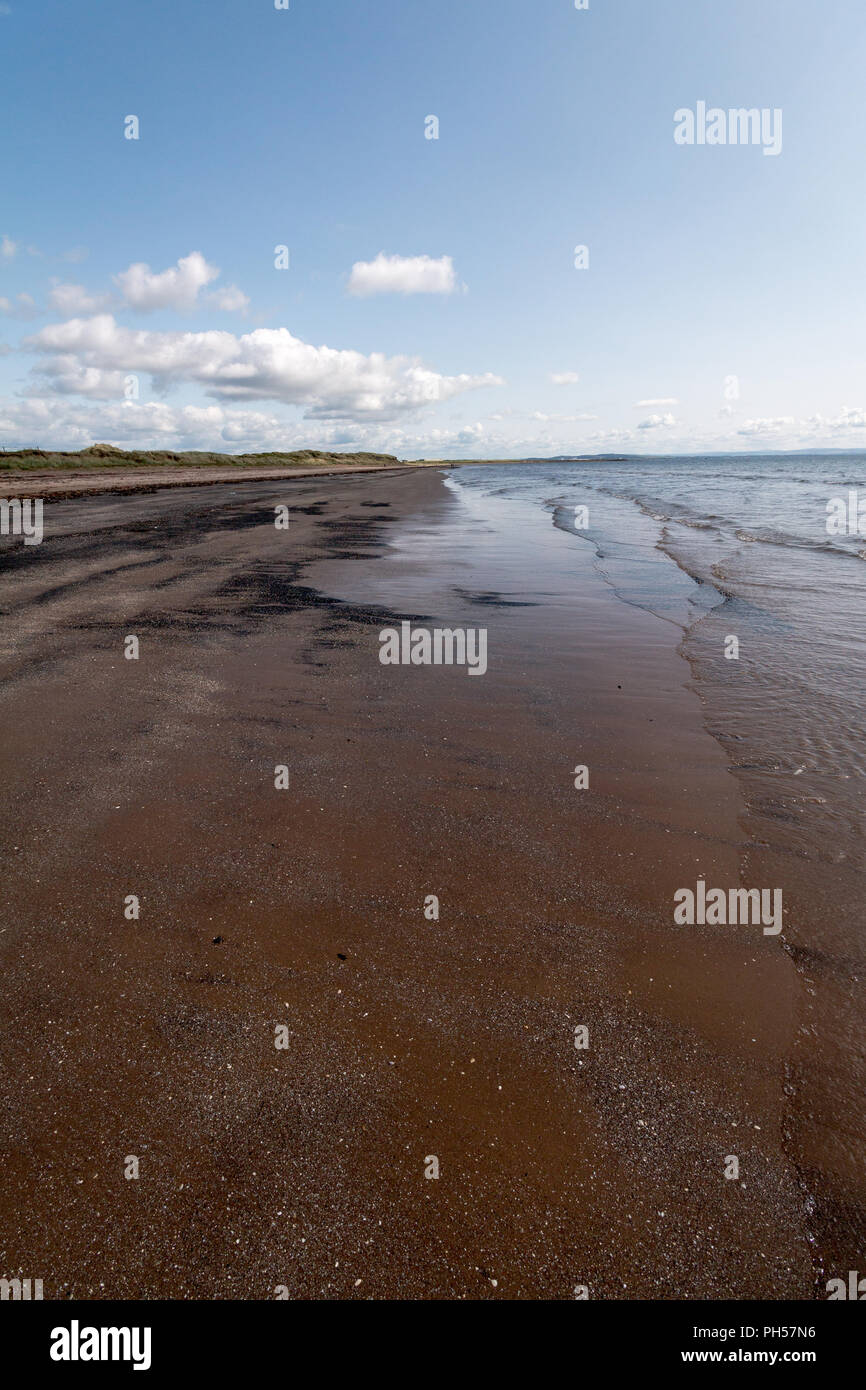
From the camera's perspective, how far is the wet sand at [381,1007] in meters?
2.19

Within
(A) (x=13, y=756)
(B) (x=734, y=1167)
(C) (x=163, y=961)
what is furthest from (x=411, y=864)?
(A) (x=13, y=756)

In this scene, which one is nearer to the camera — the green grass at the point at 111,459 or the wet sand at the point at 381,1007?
the wet sand at the point at 381,1007

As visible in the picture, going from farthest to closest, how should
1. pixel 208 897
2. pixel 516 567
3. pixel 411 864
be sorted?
pixel 516 567 → pixel 411 864 → pixel 208 897

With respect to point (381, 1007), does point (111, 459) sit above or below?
above

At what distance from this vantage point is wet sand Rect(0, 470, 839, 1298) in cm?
219

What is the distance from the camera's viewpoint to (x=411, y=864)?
13.8 ft

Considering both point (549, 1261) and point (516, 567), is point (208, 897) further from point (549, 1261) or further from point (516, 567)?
point (516, 567)

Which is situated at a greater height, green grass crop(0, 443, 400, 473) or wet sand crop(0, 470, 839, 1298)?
green grass crop(0, 443, 400, 473)

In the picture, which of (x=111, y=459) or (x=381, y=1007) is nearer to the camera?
(x=381, y=1007)

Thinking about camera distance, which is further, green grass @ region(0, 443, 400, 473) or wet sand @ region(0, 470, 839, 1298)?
green grass @ region(0, 443, 400, 473)

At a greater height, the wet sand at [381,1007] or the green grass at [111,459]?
the green grass at [111,459]

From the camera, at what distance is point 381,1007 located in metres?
3.11
